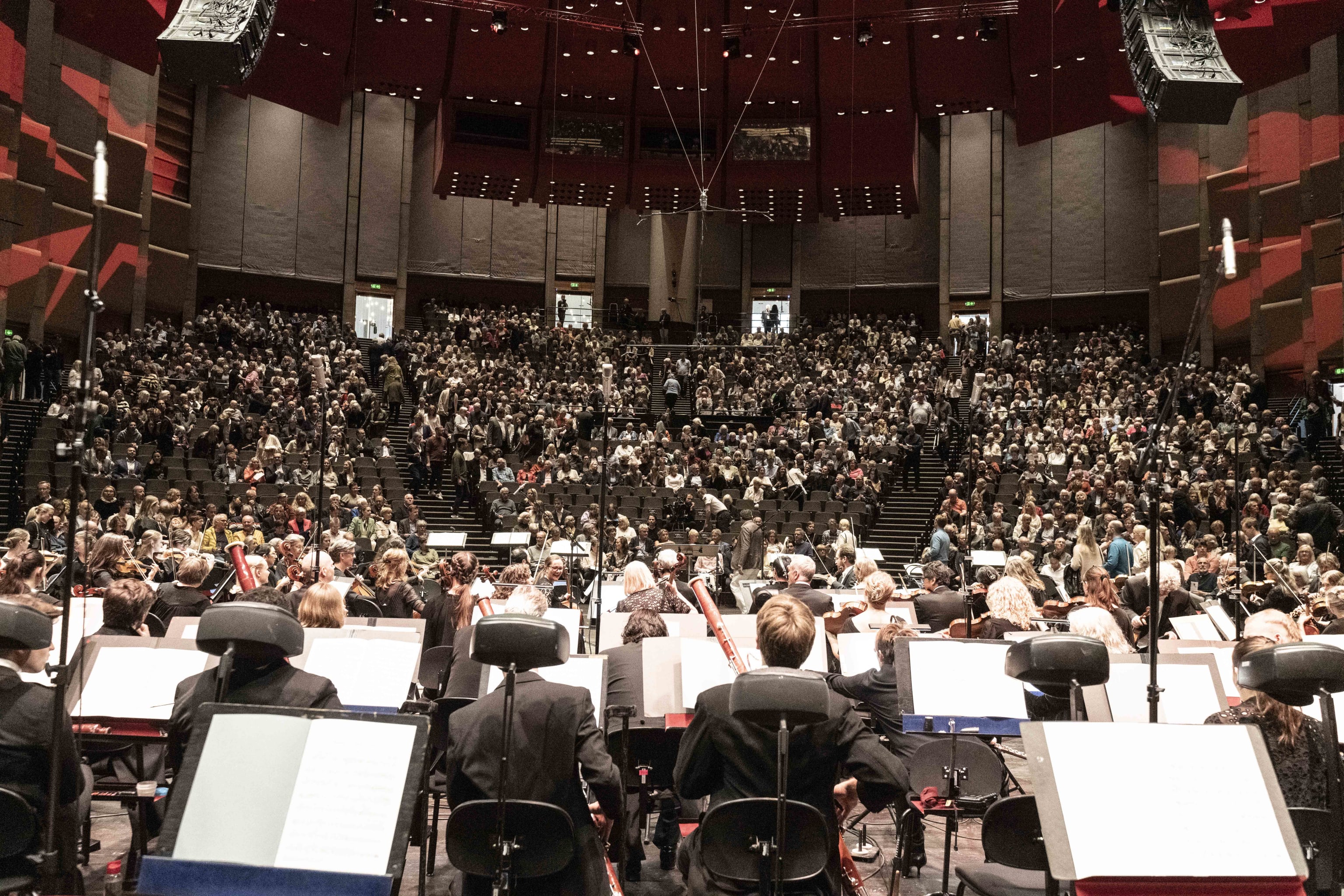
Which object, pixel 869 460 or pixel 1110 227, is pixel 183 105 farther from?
pixel 1110 227

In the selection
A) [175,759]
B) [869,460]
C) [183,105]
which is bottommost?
[175,759]

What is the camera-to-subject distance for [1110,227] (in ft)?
89.7

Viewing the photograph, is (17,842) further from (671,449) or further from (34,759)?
(671,449)

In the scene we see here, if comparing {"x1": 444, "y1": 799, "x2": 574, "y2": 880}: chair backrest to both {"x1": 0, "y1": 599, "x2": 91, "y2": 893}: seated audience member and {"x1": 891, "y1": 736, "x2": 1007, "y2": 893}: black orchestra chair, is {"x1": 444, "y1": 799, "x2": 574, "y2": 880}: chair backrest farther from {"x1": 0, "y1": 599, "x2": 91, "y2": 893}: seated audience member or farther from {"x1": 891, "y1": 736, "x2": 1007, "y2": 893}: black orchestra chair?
{"x1": 891, "y1": 736, "x2": 1007, "y2": 893}: black orchestra chair

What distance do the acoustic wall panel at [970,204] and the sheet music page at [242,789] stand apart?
28.0 meters

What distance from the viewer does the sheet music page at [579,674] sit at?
4551 millimetres

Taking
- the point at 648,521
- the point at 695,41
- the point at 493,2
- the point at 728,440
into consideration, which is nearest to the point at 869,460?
the point at 728,440

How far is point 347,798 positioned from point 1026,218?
28.4 meters

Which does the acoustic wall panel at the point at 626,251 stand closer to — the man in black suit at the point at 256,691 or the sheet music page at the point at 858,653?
the sheet music page at the point at 858,653

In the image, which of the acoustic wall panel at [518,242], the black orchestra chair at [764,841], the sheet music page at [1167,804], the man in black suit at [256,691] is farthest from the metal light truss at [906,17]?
the sheet music page at [1167,804]

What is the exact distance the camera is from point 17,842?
317cm

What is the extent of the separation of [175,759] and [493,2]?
606 inches

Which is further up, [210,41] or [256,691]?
[210,41]

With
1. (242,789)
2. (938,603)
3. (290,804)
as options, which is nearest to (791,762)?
(290,804)
